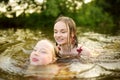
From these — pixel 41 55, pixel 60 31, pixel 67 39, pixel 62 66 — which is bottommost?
pixel 62 66

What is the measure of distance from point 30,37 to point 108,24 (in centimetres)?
499

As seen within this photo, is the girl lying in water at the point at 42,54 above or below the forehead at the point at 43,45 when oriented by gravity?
below

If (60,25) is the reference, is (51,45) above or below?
below

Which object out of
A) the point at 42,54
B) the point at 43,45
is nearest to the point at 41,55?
the point at 42,54

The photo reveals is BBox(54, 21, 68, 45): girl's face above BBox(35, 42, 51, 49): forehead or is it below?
above

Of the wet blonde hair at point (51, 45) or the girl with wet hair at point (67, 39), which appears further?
the girl with wet hair at point (67, 39)

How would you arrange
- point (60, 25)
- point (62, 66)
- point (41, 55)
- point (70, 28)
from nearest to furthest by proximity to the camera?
point (41, 55) → point (62, 66) → point (60, 25) → point (70, 28)

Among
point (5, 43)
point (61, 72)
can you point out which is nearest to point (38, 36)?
point (5, 43)

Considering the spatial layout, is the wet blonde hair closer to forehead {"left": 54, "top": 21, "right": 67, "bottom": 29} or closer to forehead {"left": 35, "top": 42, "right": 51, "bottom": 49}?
forehead {"left": 35, "top": 42, "right": 51, "bottom": 49}

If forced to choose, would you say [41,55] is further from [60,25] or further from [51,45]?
[60,25]

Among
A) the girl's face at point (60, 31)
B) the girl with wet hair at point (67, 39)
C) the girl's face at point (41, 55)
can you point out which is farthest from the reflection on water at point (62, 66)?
the girl's face at point (60, 31)

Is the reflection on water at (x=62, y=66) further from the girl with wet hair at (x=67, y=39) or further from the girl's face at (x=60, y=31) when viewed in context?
the girl's face at (x=60, y=31)

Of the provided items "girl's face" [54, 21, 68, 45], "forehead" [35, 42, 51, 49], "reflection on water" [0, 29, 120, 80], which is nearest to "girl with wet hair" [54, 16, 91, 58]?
"girl's face" [54, 21, 68, 45]

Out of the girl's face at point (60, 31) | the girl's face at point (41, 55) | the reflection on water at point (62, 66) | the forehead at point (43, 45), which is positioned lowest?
the reflection on water at point (62, 66)
